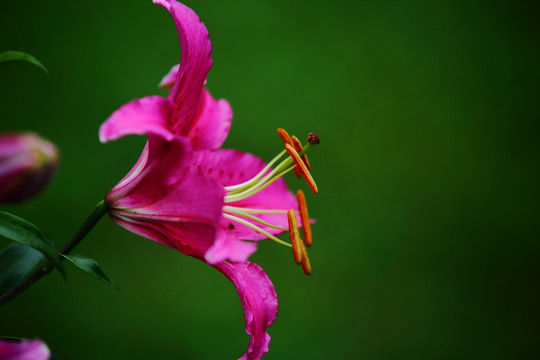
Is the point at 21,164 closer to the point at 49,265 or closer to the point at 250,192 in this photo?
the point at 49,265

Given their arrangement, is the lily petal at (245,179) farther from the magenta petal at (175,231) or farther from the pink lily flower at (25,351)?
the pink lily flower at (25,351)

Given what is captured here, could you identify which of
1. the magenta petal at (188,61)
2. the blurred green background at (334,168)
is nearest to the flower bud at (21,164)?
the magenta petal at (188,61)

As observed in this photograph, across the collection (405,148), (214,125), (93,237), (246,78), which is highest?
(214,125)

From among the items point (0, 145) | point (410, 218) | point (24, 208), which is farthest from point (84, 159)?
point (0, 145)

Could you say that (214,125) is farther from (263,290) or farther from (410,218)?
(410,218)

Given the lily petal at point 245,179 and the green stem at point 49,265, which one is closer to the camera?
the green stem at point 49,265
